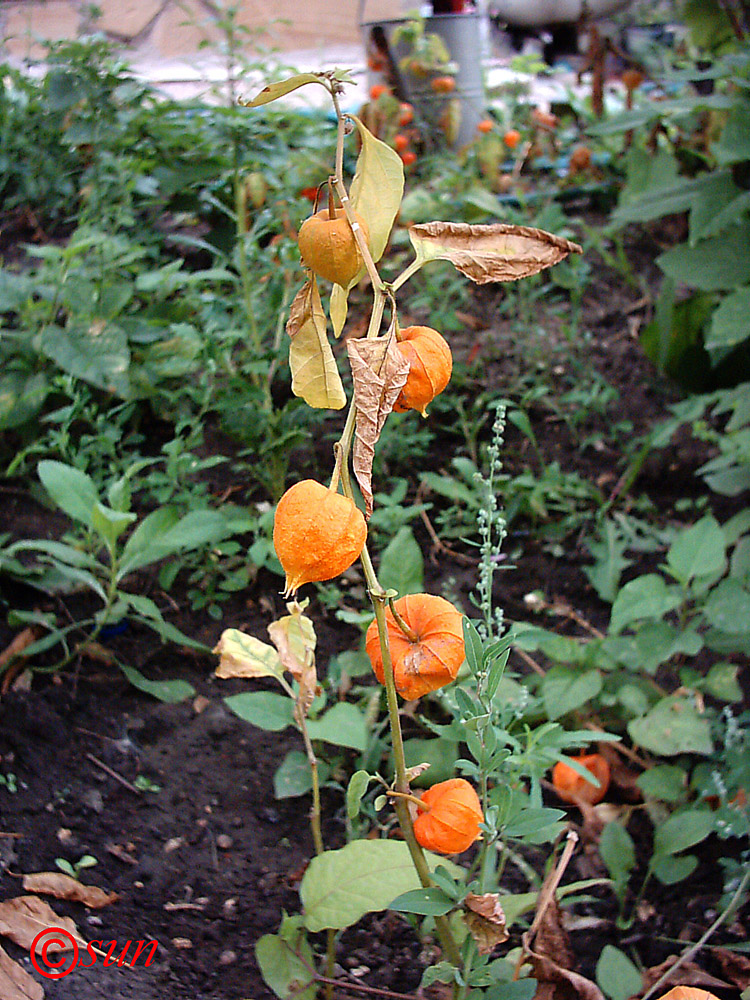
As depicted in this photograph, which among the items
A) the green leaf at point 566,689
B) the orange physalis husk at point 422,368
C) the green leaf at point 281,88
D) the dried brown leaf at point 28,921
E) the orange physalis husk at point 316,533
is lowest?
the green leaf at point 566,689

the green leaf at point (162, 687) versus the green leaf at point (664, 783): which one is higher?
the green leaf at point (162, 687)

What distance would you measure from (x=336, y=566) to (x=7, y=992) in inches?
18.4

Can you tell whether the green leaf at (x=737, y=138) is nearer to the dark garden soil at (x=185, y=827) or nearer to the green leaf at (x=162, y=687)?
the dark garden soil at (x=185, y=827)

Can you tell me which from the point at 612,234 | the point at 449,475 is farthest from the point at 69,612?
the point at 612,234

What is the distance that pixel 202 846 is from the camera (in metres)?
0.99

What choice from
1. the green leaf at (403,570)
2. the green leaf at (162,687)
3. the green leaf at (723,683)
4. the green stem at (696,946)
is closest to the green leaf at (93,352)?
the green leaf at (162,687)

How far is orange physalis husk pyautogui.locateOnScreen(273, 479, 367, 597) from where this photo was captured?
0.56 metres

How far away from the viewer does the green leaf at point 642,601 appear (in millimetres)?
1100

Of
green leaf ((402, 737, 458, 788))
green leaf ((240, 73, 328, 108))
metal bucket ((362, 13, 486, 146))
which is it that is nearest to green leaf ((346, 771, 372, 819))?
green leaf ((402, 737, 458, 788))

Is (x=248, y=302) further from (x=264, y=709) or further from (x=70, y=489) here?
(x=264, y=709)

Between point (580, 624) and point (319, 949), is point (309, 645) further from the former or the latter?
point (580, 624)

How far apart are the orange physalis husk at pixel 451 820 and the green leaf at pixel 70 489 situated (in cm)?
62

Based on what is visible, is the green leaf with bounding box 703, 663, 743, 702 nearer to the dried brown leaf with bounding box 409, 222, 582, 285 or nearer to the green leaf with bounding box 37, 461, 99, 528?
the dried brown leaf with bounding box 409, 222, 582, 285

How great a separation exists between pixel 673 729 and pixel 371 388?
2.42ft
